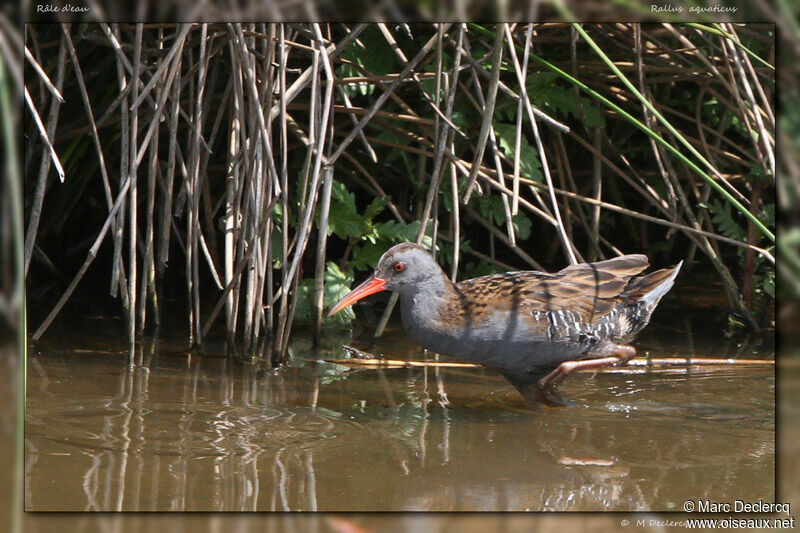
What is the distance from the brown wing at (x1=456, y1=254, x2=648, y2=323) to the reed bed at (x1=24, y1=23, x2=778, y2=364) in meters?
0.13

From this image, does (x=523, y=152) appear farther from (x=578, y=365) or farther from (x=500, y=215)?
(x=578, y=365)

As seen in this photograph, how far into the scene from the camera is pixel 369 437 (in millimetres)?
3646

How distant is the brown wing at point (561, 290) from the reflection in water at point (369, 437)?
417mm

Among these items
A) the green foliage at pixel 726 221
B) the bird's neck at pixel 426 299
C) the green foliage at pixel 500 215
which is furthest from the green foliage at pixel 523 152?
the green foliage at pixel 726 221

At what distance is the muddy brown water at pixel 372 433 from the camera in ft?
10.0

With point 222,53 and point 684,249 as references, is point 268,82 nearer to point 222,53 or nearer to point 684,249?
point 222,53

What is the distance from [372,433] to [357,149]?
80.2 inches

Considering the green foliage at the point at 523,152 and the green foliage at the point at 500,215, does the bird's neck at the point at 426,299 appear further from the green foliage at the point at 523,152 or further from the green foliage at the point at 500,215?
the green foliage at the point at 500,215

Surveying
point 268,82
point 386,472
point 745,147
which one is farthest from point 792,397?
point 745,147

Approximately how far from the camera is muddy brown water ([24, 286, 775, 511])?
306 cm

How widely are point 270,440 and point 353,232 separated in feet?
4.89

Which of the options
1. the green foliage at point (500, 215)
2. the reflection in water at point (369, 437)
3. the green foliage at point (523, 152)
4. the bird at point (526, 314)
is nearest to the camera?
the reflection in water at point (369, 437)

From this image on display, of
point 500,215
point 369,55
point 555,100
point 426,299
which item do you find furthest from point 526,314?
point 369,55

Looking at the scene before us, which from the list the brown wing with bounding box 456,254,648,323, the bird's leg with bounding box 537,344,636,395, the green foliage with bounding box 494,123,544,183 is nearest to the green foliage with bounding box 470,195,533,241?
the green foliage with bounding box 494,123,544,183
